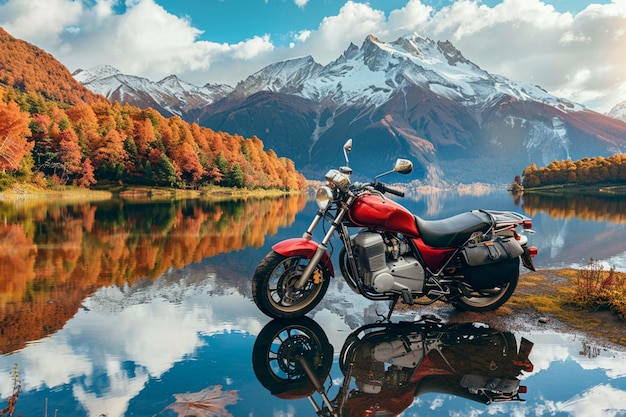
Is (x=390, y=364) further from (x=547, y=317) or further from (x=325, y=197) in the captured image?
(x=547, y=317)

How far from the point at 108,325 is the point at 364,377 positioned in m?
3.57

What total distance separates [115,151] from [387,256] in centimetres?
5733

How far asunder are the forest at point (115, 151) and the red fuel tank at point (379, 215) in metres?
45.6

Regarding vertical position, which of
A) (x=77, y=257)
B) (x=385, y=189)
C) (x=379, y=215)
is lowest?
(x=77, y=257)

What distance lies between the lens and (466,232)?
5711 mm

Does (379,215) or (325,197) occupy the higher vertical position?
(325,197)

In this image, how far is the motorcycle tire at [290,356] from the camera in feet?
12.0

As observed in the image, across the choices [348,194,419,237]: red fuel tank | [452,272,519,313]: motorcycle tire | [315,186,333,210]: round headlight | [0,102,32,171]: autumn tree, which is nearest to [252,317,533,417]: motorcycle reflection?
[452,272,519,313]: motorcycle tire

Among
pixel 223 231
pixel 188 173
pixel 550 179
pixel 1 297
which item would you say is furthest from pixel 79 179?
pixel 550 179

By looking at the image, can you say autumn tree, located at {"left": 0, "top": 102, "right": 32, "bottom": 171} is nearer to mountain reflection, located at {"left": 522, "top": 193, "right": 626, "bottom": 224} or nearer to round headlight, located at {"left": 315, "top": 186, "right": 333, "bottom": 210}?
round headlight, located at {"left": 315, "top": 186, "right": 333, "bottom": 210}

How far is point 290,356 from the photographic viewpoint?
428cm

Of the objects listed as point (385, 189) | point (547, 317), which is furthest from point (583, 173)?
point (385, 189)

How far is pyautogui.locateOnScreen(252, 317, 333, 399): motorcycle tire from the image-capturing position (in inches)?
144

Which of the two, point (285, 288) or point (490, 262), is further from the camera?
point (490, 262)
